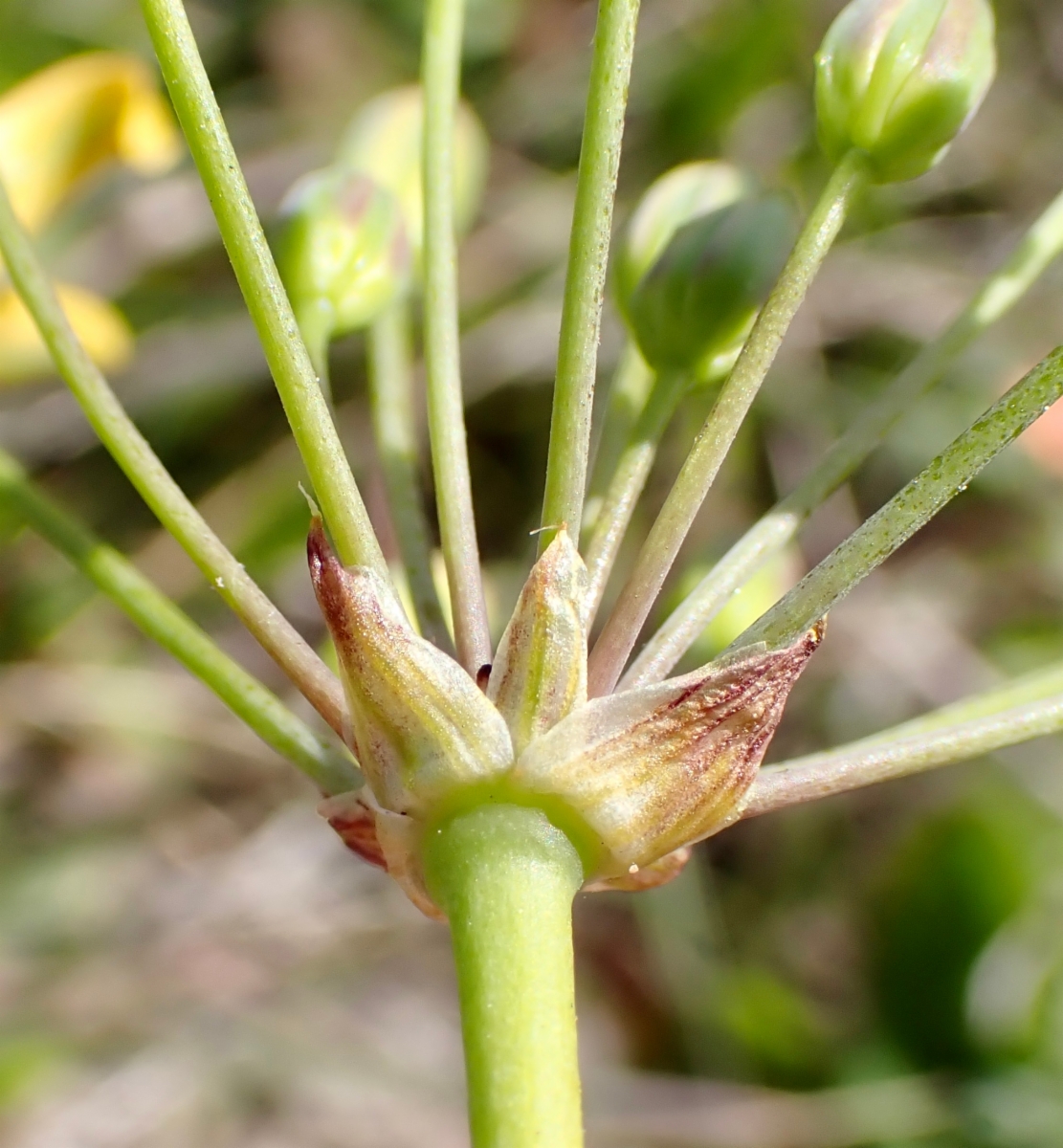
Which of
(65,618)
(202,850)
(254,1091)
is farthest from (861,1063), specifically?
(65,618)

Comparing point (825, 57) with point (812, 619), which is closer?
point (812, 619)

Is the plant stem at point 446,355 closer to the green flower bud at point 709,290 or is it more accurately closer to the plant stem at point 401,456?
the plant stem at point 401,456

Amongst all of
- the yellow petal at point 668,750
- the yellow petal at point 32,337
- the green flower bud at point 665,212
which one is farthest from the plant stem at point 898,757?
the yellow petal at point 32,337

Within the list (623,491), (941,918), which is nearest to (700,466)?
(623,491)

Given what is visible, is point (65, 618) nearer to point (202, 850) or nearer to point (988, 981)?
point (202, 850)

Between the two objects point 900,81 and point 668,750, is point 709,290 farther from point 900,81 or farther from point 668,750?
point 668,750

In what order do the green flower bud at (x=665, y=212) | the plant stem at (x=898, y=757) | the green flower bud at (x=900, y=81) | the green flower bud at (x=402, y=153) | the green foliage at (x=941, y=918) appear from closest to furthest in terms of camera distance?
the plant stem at (x=898, y=757)
the green flower bud at (x=900, y=81)
the green flower bud at (x=665, y=212)
the green flower bud at (x=402, y=153)
the green foliage at (x=941, y=918)
